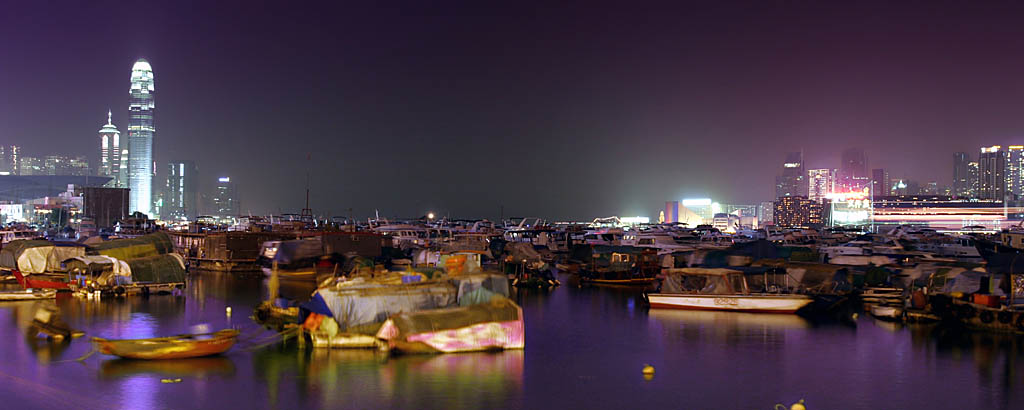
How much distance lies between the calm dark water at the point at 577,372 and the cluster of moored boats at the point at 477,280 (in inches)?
25.9

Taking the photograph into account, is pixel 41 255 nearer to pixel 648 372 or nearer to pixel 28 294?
pixel 28 294

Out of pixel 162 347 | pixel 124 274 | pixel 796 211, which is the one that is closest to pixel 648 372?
pixel 162 347

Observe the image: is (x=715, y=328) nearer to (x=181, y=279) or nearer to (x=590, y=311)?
(x=590, y=311)

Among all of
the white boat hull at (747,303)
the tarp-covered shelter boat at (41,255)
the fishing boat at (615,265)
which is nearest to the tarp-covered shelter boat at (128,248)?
the tarp-covered shelter boat at (41,255)

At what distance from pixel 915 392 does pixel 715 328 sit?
790 centimetres

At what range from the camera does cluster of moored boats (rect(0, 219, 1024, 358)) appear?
61.8ft

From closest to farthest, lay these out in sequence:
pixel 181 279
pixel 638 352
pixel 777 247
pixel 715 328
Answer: pixel 638 352 → pixel 715 328 → pixel 181 279 → pixel 777 247

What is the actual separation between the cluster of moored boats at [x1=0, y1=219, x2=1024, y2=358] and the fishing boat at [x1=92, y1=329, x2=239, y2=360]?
30mm

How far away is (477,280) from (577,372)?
12.2ft

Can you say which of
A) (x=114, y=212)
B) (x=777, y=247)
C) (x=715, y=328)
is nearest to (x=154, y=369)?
(x=715, y=328)

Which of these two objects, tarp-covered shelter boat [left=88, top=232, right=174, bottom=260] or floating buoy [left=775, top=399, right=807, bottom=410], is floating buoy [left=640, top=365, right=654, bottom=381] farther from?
tarp-covered shelter boat [left=88, top=232, right=174, bottom=260]

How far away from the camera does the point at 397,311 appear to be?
1903 centimetres

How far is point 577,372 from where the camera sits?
59.3ft

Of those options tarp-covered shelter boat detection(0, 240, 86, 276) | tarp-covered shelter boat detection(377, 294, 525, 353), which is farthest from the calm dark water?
tarp-covered shelter boat detection(0, 240, 86, 276)
